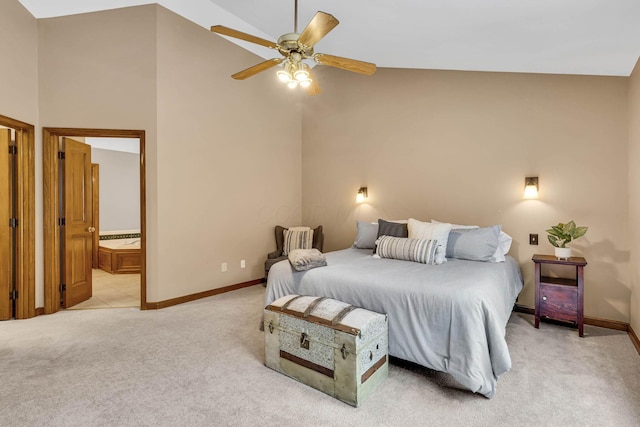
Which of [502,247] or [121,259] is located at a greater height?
[502,247]

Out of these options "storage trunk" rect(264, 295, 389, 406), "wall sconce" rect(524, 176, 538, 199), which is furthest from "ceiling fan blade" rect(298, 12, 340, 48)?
"wall sconce" rect(524, 176, 538, 199)

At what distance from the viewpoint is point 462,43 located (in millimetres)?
3158

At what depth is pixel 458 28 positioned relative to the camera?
291cm

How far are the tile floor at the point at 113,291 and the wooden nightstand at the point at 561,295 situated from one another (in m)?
4.34

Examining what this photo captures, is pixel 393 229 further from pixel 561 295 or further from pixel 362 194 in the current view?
pixel 561 295

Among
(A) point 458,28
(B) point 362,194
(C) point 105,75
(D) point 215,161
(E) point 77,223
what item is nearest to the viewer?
(A) point 458,28

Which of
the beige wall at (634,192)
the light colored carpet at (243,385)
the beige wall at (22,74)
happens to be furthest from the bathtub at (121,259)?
the beige wall at (634,192)

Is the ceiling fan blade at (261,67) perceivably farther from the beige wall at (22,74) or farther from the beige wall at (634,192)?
the beige wall at (634,192)

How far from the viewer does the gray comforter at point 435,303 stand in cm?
202

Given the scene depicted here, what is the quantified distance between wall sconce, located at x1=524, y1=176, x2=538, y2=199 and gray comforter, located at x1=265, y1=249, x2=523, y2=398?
114cm

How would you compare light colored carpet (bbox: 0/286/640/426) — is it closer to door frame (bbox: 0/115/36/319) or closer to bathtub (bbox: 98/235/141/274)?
door frame (bbox: 0/115/36/319)

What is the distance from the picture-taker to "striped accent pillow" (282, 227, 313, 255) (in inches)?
188

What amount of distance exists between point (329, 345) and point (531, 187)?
2.83 metres

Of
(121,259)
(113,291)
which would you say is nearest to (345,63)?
(113,291)
